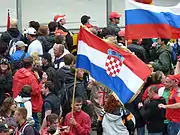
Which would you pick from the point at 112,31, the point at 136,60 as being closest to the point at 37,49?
the point at 112,31

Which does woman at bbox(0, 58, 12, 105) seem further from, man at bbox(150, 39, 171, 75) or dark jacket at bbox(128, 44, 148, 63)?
man at bbox(150, 39, 171, 75)

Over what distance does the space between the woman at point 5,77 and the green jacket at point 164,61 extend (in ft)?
11.0

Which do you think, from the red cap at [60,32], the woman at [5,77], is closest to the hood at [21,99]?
the woman at [5,77]

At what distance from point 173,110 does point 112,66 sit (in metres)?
1.91

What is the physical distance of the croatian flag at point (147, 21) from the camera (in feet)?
39.8

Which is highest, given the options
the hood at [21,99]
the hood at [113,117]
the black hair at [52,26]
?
the black hair at [52,26]

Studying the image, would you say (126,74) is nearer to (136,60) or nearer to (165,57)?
(136,60)

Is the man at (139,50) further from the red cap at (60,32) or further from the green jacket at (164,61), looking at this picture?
the red cap at (60,32)

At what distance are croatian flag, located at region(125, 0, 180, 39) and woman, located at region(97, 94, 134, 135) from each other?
1267mm

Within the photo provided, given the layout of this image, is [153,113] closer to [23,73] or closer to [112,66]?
[112,66]

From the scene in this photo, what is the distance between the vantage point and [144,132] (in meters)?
13.8

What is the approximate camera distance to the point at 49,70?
1403cm

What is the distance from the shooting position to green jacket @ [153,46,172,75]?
15571 mm

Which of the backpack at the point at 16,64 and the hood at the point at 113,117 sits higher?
the backpack at the point at 16,64
